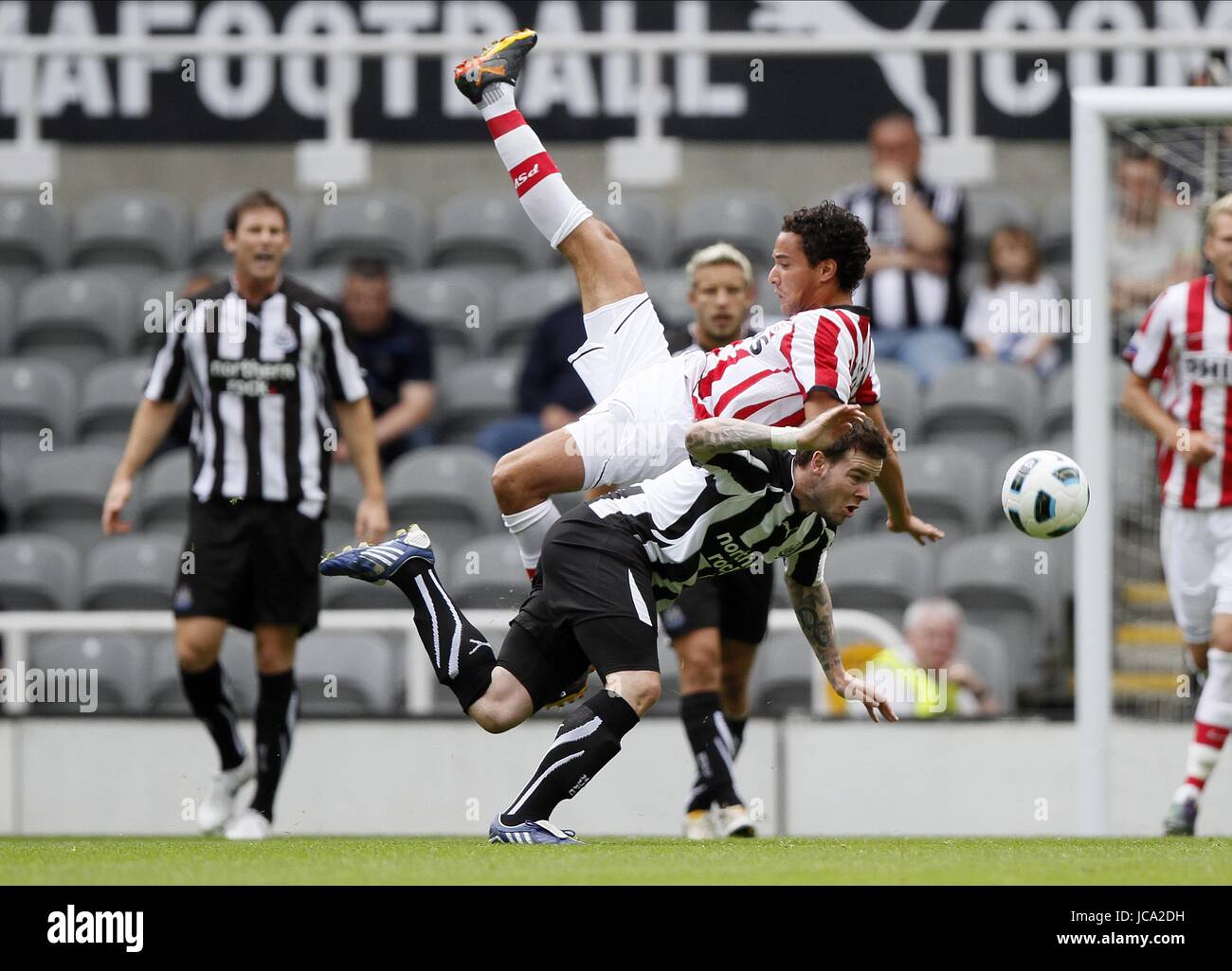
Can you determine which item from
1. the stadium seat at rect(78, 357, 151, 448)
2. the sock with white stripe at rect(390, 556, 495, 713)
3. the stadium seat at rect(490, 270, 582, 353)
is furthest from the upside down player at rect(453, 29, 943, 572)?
the stadium seat at rect(78, 357, 151, 448)

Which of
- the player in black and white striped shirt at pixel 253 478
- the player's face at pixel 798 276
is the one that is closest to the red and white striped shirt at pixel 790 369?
the player's face at pixel 798 276

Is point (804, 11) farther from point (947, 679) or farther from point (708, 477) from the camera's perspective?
point (708, 477)

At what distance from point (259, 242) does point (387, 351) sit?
2535 mm

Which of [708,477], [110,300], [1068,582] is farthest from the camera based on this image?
[110,300]

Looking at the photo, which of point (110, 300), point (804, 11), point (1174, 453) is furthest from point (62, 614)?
point (804, 11)

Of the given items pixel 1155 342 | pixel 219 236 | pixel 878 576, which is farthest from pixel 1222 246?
pixel 219 236

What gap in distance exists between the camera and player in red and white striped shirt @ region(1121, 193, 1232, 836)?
736 centimetres

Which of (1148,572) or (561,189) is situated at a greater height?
(561,189)

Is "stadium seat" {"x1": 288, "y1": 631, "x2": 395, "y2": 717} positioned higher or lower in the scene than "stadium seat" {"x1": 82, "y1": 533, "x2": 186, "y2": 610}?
lower

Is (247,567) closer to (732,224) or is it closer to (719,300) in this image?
(719,300)

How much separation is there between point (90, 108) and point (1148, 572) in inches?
264

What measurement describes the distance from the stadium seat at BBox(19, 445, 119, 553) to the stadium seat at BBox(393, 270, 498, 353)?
6.16ft

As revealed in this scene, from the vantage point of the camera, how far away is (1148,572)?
8828mm

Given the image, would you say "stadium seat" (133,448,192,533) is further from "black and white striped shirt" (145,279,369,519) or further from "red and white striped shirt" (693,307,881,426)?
"red and white striped shirt" (693,307,881,426)
